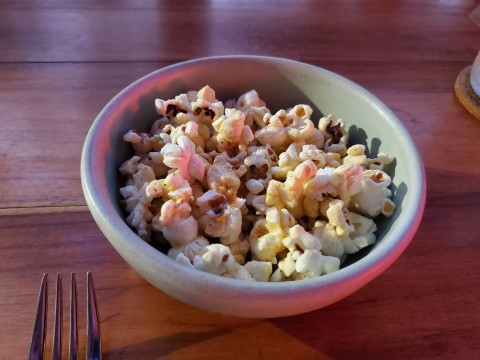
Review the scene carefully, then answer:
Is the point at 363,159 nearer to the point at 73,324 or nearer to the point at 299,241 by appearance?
the point at 299,241

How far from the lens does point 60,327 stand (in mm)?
441

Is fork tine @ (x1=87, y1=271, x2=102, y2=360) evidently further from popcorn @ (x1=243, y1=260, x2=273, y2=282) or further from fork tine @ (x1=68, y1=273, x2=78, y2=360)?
popcorn @ (x1=243, y1=260, x2=273, y2=282)

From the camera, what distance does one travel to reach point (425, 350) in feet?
1.55

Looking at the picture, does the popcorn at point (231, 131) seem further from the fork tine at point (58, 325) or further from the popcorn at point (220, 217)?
the fork tine at point (58, 325)

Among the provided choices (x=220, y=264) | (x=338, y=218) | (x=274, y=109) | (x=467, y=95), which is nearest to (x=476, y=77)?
(x=467, y=95)

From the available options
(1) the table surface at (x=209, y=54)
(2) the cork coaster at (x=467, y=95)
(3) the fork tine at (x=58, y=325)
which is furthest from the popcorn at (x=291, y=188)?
(2) the cork coaster at (x=467, y=95)

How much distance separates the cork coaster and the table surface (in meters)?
0.01

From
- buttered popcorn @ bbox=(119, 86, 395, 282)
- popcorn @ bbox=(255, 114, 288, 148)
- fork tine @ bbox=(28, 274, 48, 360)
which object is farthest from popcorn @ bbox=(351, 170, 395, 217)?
fork tine @ bbox=(28, 274, 48, 360)

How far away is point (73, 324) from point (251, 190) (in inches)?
8.4

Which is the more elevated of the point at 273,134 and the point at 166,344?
the point at 273,134

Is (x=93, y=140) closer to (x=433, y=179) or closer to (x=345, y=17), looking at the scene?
(x=433, y=179)

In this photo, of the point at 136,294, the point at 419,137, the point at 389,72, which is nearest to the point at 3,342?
the point at 136,294

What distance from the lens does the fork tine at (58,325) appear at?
16.5 inches

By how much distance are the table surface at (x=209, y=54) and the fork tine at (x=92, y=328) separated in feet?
0.05
